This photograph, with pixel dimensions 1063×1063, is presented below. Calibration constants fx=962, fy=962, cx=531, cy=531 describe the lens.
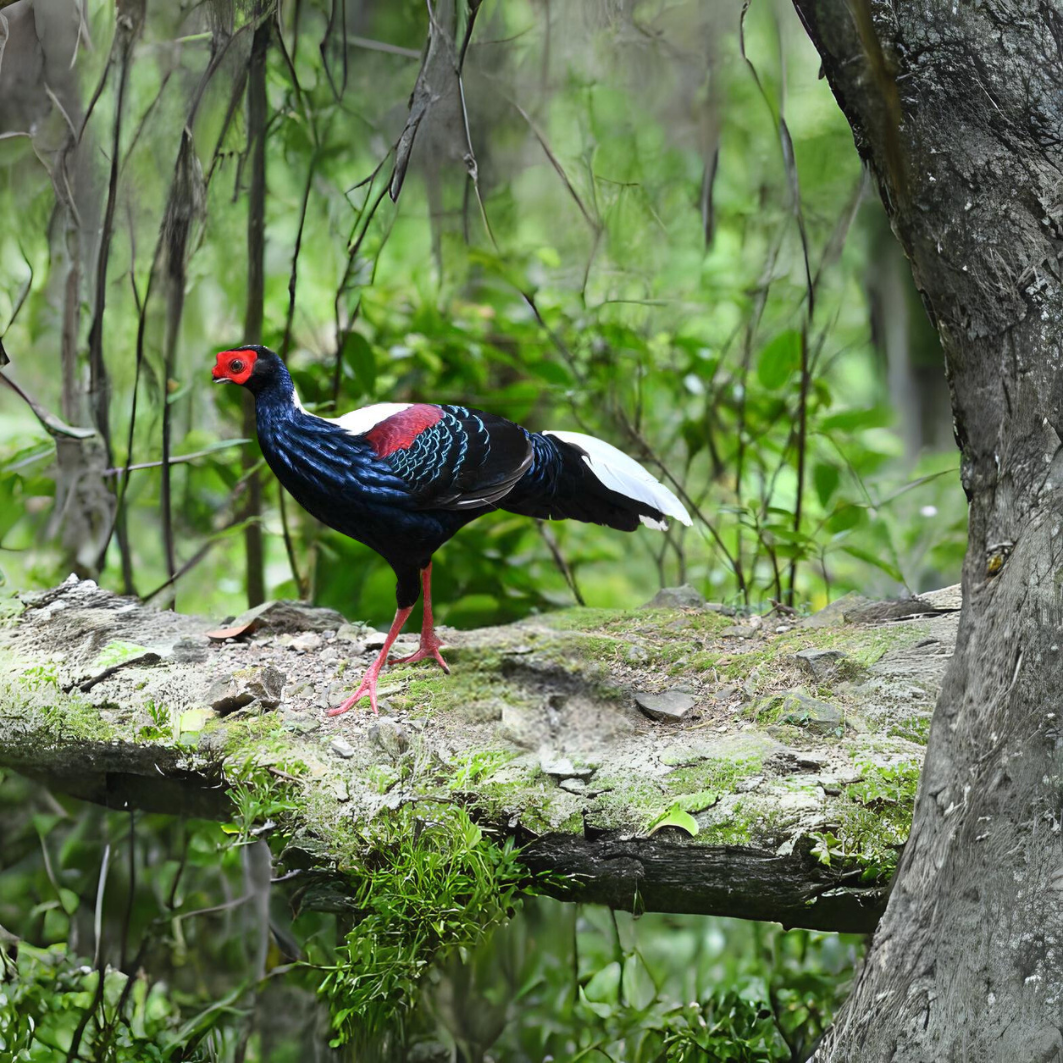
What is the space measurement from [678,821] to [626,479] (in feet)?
2.76

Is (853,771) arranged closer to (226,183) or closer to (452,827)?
(452,827)

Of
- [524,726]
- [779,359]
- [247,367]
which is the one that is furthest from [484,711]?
[779,359]

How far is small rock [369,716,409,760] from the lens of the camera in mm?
1714

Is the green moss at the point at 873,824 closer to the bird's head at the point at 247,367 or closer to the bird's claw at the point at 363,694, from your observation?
the bird's claw at the point at 363,694

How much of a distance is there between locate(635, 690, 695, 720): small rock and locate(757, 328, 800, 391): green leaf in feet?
5.45

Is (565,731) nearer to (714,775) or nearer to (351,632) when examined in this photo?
(714,775)

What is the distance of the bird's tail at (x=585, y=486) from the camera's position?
2.09 meters

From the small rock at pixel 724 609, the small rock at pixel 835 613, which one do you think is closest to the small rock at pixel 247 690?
the small rock at pixel 724 609

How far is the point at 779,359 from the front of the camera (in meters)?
3.24

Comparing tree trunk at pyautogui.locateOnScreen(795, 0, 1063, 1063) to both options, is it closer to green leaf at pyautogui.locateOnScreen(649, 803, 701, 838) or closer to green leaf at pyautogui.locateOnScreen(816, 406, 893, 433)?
green leaf at pyautogui.locateOnScreen(649, 803, 701, 838)

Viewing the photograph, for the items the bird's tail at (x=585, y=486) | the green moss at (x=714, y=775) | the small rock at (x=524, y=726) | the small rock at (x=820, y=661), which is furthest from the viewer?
the bird's tail at (x=585, y=486)

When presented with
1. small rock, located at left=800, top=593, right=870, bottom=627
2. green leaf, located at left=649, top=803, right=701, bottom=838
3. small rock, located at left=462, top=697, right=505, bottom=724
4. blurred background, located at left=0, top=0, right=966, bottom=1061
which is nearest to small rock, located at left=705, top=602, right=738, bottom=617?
small rock, located at left=800, top=593, right=870, bottom=627

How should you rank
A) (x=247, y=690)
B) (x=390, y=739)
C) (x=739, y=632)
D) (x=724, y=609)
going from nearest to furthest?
(x=390, y=739), (x=247, y=690), (x=739, y=632), (x=724, y=609)

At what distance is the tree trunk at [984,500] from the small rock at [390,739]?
0.82 m
